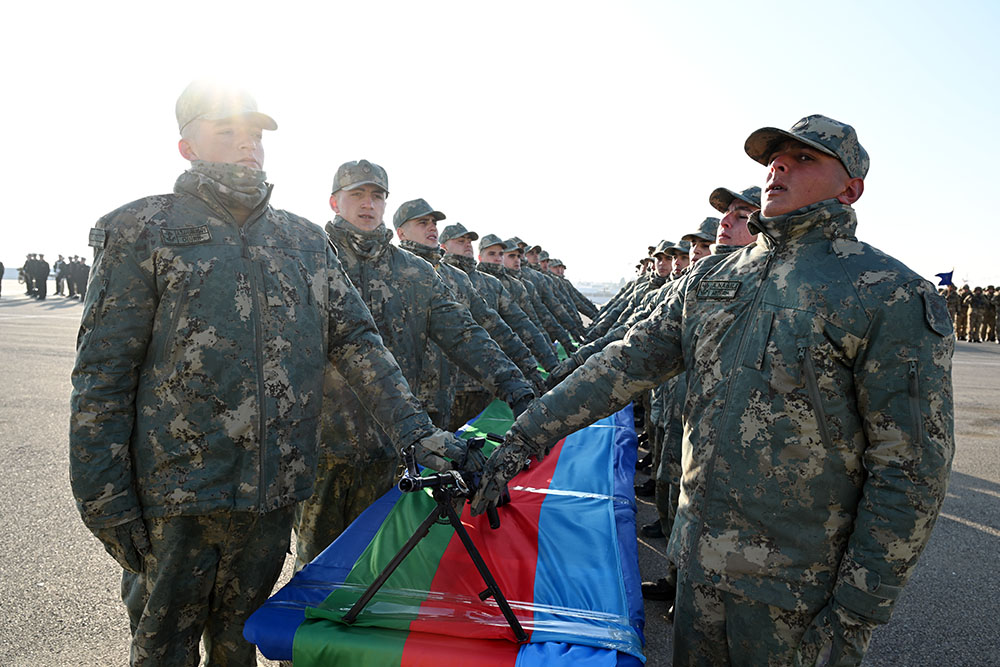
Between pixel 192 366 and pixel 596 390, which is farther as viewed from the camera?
pixel 596 390

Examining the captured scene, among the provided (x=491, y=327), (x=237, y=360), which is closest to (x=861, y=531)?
(x=237, y=360)

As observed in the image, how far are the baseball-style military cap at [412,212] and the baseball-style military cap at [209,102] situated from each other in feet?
9.84

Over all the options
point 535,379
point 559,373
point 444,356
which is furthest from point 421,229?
point 559,373

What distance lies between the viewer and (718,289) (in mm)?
2090

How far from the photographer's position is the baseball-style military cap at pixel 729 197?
13.2 ft

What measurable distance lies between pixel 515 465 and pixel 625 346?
660 millimetres

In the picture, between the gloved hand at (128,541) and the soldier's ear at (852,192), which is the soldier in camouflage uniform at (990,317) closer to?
the soldier's ear at (852,192)

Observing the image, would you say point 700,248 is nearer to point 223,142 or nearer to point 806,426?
point 806,426

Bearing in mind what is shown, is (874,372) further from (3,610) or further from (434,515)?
(3,610)

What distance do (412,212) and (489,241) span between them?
13.9 feet

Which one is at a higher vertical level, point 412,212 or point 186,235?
point 412,212

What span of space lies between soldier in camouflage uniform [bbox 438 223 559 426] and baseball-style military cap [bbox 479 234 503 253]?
1181 mm

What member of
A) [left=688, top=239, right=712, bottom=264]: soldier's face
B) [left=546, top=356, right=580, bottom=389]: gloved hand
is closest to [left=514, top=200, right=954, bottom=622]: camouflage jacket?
[left=546, top=356, right=580, bottom=389]: gloved hand

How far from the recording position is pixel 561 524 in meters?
2.88
